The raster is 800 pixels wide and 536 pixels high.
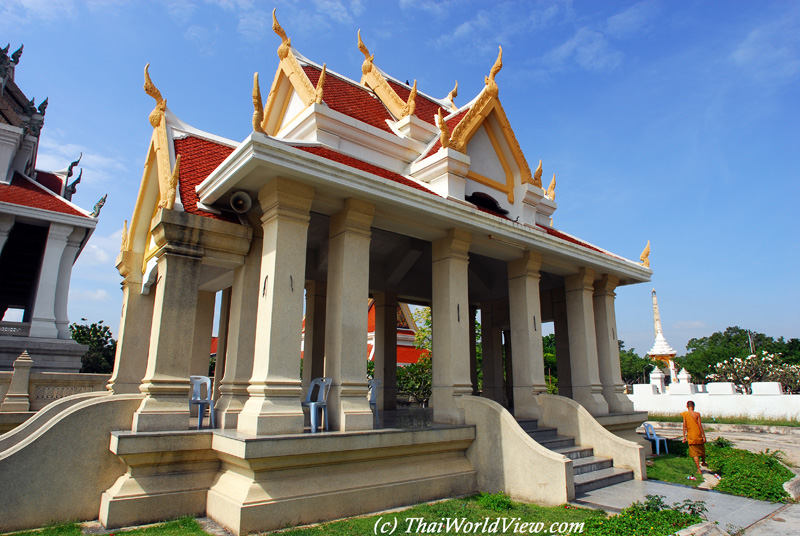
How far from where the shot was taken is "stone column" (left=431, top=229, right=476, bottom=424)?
8.56 m

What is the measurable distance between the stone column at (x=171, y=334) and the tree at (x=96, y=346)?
1118 inches

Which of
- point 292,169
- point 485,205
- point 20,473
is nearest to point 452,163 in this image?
point 485,205

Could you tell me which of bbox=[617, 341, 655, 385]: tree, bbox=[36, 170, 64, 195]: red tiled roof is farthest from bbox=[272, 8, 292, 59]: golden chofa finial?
bbox=[617, 341, 655, 385]: tree

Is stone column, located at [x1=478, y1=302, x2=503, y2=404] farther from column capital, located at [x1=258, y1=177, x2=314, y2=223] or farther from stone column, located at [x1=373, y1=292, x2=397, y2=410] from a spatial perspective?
column capital, located at [x1=258, y1=177, x2=314, y2=223]

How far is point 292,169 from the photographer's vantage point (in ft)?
21.7

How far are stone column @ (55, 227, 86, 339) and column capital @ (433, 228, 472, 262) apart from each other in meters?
12.8

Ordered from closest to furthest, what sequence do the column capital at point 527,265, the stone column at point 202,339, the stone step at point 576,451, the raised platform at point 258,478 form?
the raised platform at point 258,478, the stone step at point 576,451, the stone column at point 202,339, the column capital at point 527,265

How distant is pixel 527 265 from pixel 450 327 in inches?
105

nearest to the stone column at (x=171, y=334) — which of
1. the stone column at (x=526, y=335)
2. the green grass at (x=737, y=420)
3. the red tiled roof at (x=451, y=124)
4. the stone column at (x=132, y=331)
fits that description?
the stone column at (x=132, y=331)

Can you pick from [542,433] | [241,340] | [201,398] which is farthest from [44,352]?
[542,433]

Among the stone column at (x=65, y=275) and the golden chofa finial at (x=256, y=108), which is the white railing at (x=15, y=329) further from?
the golden chofa finial at (x=256, y=108)

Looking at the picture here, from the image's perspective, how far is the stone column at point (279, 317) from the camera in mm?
6324

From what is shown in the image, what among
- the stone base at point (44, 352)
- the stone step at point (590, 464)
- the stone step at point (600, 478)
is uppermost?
the stone base at point (44, 352)

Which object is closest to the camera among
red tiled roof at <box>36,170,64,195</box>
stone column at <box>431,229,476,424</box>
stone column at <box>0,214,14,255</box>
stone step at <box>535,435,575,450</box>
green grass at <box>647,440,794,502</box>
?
green grass at <box>647,440,794,502</box>
